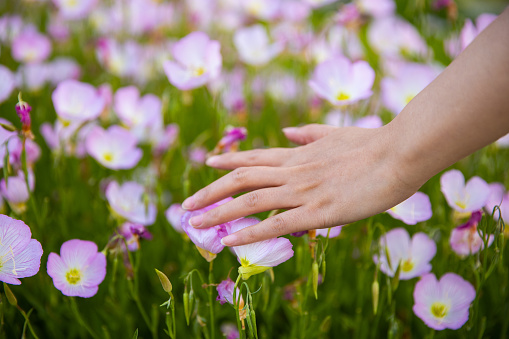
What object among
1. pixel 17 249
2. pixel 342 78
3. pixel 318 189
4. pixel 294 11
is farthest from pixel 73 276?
pixel 294 11

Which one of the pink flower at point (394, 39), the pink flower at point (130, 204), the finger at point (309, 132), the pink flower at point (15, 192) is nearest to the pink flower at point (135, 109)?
the pink flower at point (130, 204)

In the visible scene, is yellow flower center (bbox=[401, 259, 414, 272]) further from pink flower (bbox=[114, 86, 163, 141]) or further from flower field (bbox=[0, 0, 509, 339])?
pink flower (bbox=[114, 86, 163, 141])

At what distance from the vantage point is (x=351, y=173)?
767 millimetres

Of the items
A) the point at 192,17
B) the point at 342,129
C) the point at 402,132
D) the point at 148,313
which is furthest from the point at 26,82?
the point at 402,132

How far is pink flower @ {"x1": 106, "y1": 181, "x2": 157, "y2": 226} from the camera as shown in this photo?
1.01 metres

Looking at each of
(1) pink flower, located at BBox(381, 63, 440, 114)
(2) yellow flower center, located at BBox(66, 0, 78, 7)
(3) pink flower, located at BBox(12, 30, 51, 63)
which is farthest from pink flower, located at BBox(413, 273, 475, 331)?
(2) yellow flower center, located at BBox(66, 0, 78, 7)

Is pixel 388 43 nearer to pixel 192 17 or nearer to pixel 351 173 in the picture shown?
pixel 192 17

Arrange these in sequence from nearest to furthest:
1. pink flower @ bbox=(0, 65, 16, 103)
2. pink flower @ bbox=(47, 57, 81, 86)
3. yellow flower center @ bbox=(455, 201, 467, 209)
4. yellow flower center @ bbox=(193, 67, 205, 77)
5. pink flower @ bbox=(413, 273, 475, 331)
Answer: pink flower @ bbox=(413, 273, 475, 331)
yellow flower center @ bbox=(455, 201, 467, 209)
pink flower @ bbox=(0, 65, 16, 103)
yellow flower center @ bbox=(193, 67, 205, 77)
pink flower @ bbox=(47, 57, 81, 86)

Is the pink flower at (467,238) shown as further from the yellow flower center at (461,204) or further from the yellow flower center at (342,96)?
the yellow flower center at (342,96)

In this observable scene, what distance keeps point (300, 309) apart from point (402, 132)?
14.3 inches

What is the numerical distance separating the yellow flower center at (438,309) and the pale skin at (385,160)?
0.28m

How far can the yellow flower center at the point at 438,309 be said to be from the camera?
2.92 feet

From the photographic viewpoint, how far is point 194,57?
4.24ft

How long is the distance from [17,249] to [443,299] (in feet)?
2.57
